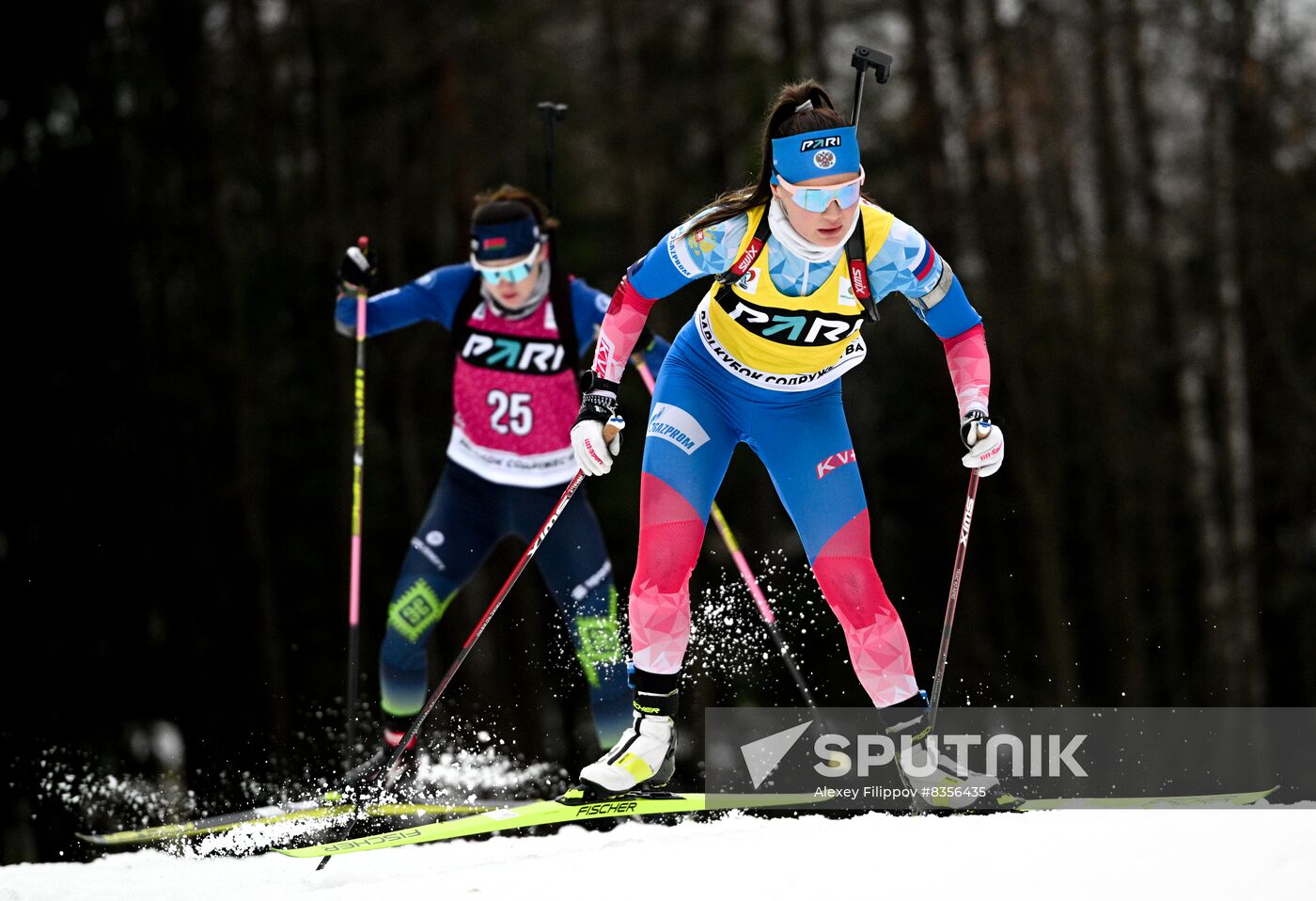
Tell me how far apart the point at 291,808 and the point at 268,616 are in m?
7.38

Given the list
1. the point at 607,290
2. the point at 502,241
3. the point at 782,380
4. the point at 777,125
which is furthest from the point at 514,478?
the point at 607,290

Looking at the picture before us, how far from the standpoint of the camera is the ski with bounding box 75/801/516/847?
5883mm

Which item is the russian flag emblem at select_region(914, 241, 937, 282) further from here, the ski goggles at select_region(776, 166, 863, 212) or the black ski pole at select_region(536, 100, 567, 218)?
the black ski pole at select_region(536, 100, 567, 218)

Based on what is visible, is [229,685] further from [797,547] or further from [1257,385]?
[1257,385]

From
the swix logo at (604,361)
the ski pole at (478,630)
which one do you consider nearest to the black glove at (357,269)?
the ski pole at (478,630)

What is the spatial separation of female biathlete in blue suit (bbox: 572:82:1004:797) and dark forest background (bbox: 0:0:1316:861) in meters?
7.02

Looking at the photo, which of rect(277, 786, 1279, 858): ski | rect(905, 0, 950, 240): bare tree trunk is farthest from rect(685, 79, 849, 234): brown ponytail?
rect(905, 0, 950, 240): bare tree trunk

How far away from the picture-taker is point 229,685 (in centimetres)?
1280

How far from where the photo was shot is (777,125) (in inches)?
186

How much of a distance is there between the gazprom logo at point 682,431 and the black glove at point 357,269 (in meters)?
1.93

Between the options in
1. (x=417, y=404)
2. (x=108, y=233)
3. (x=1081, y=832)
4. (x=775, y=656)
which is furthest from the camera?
(x=417, y=404)

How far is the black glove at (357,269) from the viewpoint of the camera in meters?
6.15

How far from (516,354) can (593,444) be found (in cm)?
134

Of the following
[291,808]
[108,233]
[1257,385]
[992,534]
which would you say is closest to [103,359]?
[108,233]
